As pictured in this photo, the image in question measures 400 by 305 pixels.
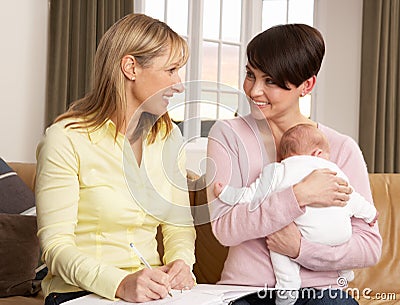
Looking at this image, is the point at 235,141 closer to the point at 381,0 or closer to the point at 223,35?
the point at 223,35

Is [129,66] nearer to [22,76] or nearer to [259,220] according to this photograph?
[259,220]

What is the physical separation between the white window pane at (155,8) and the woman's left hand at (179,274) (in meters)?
3.32

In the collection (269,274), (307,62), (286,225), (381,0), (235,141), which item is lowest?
(269,274)

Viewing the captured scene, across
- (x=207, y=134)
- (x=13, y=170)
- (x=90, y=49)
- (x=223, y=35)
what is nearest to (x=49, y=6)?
(x=90, y=49)

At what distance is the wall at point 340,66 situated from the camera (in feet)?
18.3

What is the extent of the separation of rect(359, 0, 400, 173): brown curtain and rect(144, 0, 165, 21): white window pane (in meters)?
1.58

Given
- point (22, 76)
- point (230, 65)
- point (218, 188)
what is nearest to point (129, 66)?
point (218, 188)

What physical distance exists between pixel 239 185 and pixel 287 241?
208 millimetres

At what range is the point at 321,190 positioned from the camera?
6.06ft

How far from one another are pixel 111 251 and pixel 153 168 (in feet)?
0.81

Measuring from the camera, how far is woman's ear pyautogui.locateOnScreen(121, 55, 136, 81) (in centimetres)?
186

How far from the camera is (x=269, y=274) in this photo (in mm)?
1912

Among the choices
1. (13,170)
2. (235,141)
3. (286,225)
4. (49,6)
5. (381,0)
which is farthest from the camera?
(381,0)

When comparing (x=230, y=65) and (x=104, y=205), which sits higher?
(x=230, y=65)
